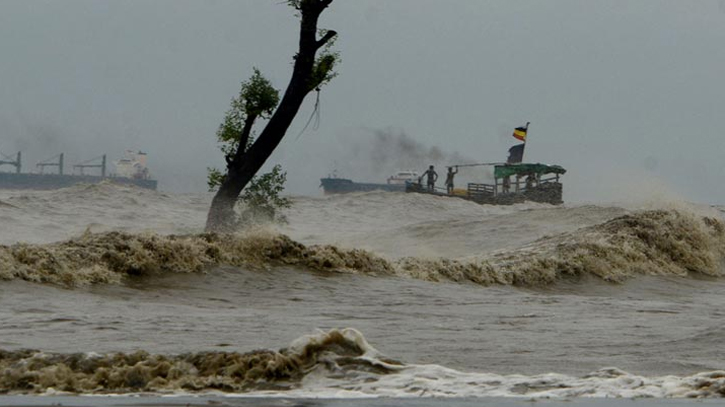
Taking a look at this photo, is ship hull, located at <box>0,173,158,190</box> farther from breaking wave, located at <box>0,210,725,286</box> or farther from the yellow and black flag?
breaking wave, located at <box>0,210,725,286</box>

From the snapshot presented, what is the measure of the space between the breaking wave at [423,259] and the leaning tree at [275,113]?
12.2 ft

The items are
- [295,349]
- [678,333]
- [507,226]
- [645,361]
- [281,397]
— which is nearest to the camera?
[281,397]

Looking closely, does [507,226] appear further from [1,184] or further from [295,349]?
[1,184]

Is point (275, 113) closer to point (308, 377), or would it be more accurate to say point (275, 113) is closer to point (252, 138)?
point (252, 138)

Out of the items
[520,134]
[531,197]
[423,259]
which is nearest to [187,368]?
[423,259]

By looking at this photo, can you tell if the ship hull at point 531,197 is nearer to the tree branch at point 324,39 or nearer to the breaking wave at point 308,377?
the tree branch at point 324,39

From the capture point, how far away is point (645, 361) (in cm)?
908

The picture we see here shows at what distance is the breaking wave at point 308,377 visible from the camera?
7.59 metres

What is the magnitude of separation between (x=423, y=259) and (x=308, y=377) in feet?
38.0

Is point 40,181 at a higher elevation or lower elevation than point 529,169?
lower

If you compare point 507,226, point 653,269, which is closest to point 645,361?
point 653,269

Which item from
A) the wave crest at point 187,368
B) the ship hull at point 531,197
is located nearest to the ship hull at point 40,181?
the ship hull at point 531,197

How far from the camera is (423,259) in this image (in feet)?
64.0

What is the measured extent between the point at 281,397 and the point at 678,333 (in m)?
4.94
